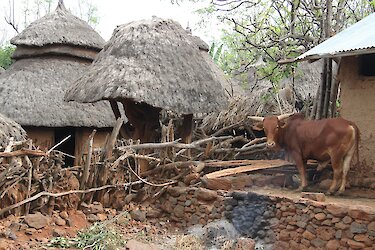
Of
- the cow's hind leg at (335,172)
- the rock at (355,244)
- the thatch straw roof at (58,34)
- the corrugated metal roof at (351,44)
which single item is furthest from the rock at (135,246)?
the thatch straw roof at (58,34)

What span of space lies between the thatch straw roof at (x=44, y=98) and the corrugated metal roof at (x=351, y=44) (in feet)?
21.7

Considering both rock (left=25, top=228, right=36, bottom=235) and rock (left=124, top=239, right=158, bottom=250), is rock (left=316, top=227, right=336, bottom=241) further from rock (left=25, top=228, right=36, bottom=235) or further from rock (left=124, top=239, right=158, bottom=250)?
rock (left=25, top=228, right=36, bottom=235)

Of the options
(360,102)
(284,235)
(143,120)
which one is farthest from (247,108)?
(284,235)

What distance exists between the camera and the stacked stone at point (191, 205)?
7.16 meters

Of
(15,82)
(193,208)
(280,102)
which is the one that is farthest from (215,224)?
(15,82)

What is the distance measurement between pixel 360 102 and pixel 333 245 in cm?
271

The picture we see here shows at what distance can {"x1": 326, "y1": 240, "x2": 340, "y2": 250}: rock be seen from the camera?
5773 millimetres

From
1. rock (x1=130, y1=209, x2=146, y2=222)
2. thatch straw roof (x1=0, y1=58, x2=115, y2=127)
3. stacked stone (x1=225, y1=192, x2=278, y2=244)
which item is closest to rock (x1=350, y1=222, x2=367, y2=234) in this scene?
stacked stone (x1=225, y1=192, x2=278, y2=244)

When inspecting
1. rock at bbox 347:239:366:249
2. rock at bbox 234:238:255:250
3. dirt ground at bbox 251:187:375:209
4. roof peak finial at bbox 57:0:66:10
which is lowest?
rock at bbox 234:238:255:250

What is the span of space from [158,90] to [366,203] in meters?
4.47

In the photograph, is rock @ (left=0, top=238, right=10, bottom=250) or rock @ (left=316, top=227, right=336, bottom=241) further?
rock @ (left=316, top=227, right=336, bottom=241)

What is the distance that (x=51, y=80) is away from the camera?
42.4ft

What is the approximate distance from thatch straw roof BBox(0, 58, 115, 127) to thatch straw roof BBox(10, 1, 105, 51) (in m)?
0.56

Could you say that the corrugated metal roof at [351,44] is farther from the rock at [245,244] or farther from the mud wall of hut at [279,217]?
the rock at [245,244]
